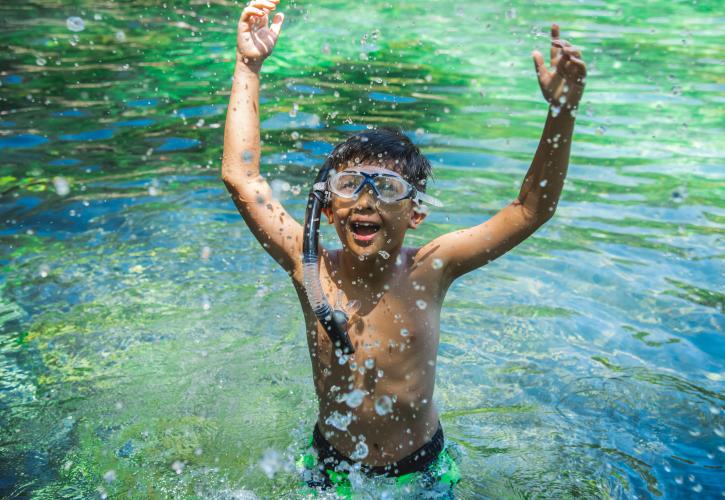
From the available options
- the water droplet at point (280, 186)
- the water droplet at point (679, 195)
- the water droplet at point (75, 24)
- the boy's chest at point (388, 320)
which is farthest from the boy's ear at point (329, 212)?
the water droplet at point (75, 24)

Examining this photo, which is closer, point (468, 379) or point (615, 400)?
point (615, 400)

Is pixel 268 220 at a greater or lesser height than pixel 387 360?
greater

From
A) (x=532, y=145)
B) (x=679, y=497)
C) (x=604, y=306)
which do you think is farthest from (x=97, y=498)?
(x=532, y=145)

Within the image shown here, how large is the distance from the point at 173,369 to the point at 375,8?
35.0 ft

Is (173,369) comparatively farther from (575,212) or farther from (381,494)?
(575,212)

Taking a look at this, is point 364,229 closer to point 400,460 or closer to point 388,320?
point 388,320

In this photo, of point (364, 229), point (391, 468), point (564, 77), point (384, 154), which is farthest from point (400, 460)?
point (564, 77)

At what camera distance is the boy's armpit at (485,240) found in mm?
2740

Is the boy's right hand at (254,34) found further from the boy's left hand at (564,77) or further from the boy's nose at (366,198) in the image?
the boy's left hand at (564,77)

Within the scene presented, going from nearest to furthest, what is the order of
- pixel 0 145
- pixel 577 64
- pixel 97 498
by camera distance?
pixel 577 64
pixel 97 498
pixel 0 145

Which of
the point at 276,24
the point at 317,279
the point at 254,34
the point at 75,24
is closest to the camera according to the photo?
the point at 317,279

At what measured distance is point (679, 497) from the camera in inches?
126

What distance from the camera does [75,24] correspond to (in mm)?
11586

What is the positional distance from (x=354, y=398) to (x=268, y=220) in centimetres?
74
